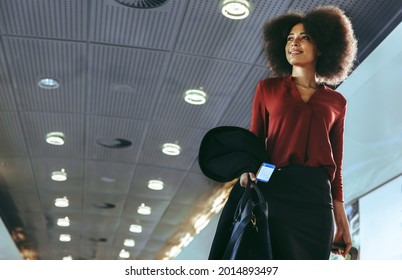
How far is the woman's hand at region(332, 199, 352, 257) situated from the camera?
6.41 ft

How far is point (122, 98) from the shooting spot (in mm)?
5207

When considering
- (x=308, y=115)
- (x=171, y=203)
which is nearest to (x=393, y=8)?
(x=308, y=115)

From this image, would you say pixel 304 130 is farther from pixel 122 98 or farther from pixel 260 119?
pixel 122 98

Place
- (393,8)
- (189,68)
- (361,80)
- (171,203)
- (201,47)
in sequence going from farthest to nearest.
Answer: (171,203), (189,68), (201,47), (361,80), (393,8)

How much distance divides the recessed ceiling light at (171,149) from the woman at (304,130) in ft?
12.0

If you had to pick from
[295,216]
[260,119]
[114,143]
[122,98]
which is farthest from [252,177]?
[114,143]

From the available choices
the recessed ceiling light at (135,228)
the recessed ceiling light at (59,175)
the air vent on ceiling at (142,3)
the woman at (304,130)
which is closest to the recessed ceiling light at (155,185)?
the recessed ceiling light at (59,175)

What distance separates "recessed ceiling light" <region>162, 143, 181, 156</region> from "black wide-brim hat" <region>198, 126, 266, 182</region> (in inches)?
155

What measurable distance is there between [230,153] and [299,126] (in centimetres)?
22

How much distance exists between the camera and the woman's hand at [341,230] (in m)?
1.95
